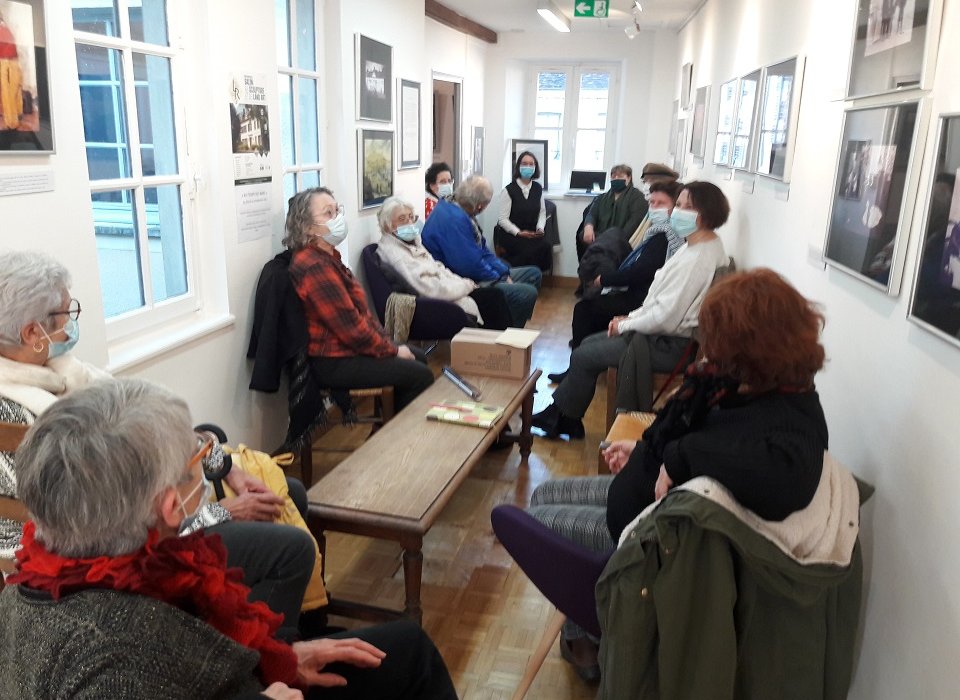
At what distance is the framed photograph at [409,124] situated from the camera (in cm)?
516

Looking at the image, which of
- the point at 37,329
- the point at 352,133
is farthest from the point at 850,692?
the point at 352,133

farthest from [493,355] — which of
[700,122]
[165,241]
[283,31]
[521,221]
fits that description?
[521,221]

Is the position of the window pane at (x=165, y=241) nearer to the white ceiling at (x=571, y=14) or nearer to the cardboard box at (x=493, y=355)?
the cardboard box at (x=493, y=355)

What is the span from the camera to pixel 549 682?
2.27m

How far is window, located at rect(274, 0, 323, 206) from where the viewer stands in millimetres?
3850

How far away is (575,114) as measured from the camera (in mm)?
8617

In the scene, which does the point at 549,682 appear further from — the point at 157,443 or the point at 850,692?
the point at 157,443

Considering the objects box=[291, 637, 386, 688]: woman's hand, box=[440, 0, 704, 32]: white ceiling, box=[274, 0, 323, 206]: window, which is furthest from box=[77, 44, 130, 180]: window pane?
box=[440, 0, 704, 32]: white ceiling

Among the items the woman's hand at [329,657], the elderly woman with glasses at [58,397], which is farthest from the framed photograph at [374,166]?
the woman's hand at [329,657]

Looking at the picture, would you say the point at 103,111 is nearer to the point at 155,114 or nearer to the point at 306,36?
the point at 155,114

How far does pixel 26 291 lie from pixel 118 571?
3.43 feet

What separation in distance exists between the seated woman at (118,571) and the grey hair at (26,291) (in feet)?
2.67

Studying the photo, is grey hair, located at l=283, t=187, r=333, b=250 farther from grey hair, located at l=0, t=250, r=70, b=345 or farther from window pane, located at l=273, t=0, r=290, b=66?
grey hair, located at l=0, t=250, r=70, b=345

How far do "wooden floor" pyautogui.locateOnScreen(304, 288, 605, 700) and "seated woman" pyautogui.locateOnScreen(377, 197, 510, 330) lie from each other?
1.09 m
